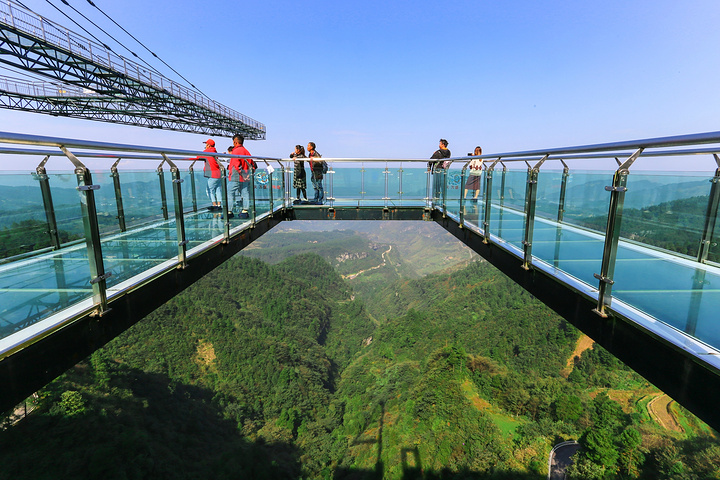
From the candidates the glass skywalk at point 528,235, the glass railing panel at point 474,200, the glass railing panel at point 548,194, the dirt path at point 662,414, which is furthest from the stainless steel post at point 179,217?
the dirt path at point 662,414

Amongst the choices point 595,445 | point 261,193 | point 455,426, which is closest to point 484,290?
point 455,426

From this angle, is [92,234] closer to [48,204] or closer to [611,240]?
[48,204]

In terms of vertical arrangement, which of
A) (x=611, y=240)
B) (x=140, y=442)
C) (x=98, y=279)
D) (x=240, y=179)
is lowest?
(x=140, y=442)

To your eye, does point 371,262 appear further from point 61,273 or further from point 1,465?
point 61,273

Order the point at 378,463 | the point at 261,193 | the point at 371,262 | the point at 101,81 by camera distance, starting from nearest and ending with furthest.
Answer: the point at 261,193
the point at 101,81
the point at 378,463
the point at 371,262

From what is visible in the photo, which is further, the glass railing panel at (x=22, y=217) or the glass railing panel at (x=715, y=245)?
the glass railing panel at (x=715, y=245)

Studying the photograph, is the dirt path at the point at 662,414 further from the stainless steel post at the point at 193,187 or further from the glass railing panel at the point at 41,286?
the glass railing panel at the point at 41,286

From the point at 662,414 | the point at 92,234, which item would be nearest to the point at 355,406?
the point at 662,414
